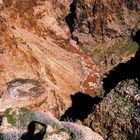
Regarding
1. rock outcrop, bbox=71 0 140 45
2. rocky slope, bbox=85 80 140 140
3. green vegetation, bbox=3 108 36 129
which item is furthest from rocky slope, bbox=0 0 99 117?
rocky slope, bbox=85 80 140 140

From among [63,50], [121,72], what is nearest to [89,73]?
[121,72]

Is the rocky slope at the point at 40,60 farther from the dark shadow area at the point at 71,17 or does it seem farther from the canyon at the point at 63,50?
the dark shadow area at the point at 71,17

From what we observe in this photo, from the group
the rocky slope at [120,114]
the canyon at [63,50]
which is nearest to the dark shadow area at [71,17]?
the canyon at [63,50]

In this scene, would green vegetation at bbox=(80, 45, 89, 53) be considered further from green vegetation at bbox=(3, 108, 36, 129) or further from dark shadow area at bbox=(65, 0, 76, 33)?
green vegetation at bbox=(3, 108, 36, 129)

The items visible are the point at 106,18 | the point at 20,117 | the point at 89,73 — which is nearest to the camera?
the point at 20,117

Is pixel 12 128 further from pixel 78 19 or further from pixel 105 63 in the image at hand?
pixel 78 19

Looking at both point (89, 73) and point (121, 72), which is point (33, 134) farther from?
point (89, 73)

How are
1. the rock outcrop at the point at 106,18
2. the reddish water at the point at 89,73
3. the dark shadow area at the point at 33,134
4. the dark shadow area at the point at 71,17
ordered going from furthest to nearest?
1. the dark shadow area at the point at 71,17
2. the rock outcrop at the point at 106,18
3. the reddish water at the point at 89,73
4. the dark shadow area at the point at 33,134
